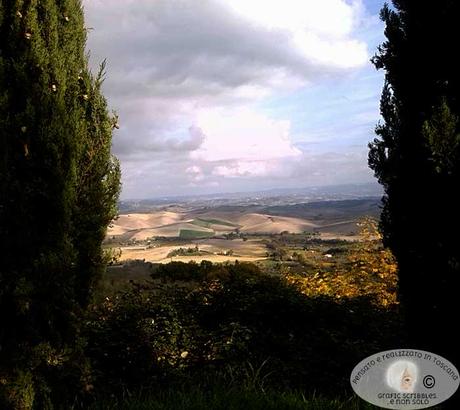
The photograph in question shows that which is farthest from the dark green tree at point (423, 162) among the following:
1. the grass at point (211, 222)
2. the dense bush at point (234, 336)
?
the grass at point (211, 222)

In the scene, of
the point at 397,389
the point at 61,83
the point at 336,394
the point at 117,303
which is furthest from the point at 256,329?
the point at 61,83

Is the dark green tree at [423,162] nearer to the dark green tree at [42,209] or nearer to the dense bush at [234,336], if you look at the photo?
the dense bush at [234,336]

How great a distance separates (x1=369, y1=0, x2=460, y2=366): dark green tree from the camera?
4469 millimetres

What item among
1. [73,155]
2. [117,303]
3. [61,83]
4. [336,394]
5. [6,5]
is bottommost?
[336,394]

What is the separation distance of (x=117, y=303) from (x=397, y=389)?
6558mm

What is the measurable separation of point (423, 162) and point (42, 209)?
4.53 m

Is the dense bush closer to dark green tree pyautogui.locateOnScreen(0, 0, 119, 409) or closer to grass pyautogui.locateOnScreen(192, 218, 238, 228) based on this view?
dark green tree pyautogui.locateOnScreen(0, 0, 119, 409)

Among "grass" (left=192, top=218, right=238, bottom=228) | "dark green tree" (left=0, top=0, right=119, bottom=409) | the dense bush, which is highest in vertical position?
"dark green tree" (left=0, top=0, right=119, bottom=409)

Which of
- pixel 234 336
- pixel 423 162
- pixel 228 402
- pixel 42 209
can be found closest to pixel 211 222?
pixel 234 336

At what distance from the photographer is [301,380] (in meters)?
6.88

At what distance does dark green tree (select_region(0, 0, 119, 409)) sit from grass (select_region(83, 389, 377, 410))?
0.89 metres

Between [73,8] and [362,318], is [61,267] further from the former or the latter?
[362,318]

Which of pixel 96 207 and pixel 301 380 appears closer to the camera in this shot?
pixel 96 207

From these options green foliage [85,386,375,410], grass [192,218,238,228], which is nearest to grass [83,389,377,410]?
green foliage [85,386,375,410]
